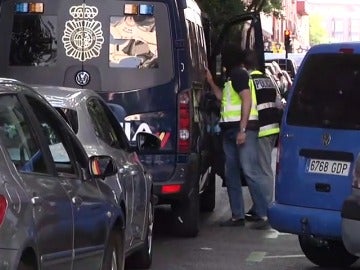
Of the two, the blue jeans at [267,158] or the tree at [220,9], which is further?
the tree at [220,9]

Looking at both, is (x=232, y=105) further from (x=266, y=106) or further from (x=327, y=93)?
(x=327, y=93)

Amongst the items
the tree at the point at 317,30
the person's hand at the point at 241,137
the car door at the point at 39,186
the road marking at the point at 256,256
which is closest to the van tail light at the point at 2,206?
the car door at the point at 39,186

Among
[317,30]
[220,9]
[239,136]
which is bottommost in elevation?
[239,136]

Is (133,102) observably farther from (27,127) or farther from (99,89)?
(27,127)

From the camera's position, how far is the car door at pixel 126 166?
7.45m

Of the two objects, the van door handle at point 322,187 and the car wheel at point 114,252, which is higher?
the van door handle at point 322,187

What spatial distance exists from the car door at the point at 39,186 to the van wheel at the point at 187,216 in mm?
4610

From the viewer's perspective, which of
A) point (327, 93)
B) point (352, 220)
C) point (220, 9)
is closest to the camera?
point (352, 220)

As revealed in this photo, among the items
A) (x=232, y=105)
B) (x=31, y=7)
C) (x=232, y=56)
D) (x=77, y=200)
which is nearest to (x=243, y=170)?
(x=232, y=105)

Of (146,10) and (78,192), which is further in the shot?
(146,10)

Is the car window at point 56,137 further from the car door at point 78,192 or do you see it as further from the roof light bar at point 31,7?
the roof light bar at point 31,7

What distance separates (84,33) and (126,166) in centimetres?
229

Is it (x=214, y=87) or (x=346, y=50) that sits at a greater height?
(x=346, y=50)

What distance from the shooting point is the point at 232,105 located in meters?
11.0
